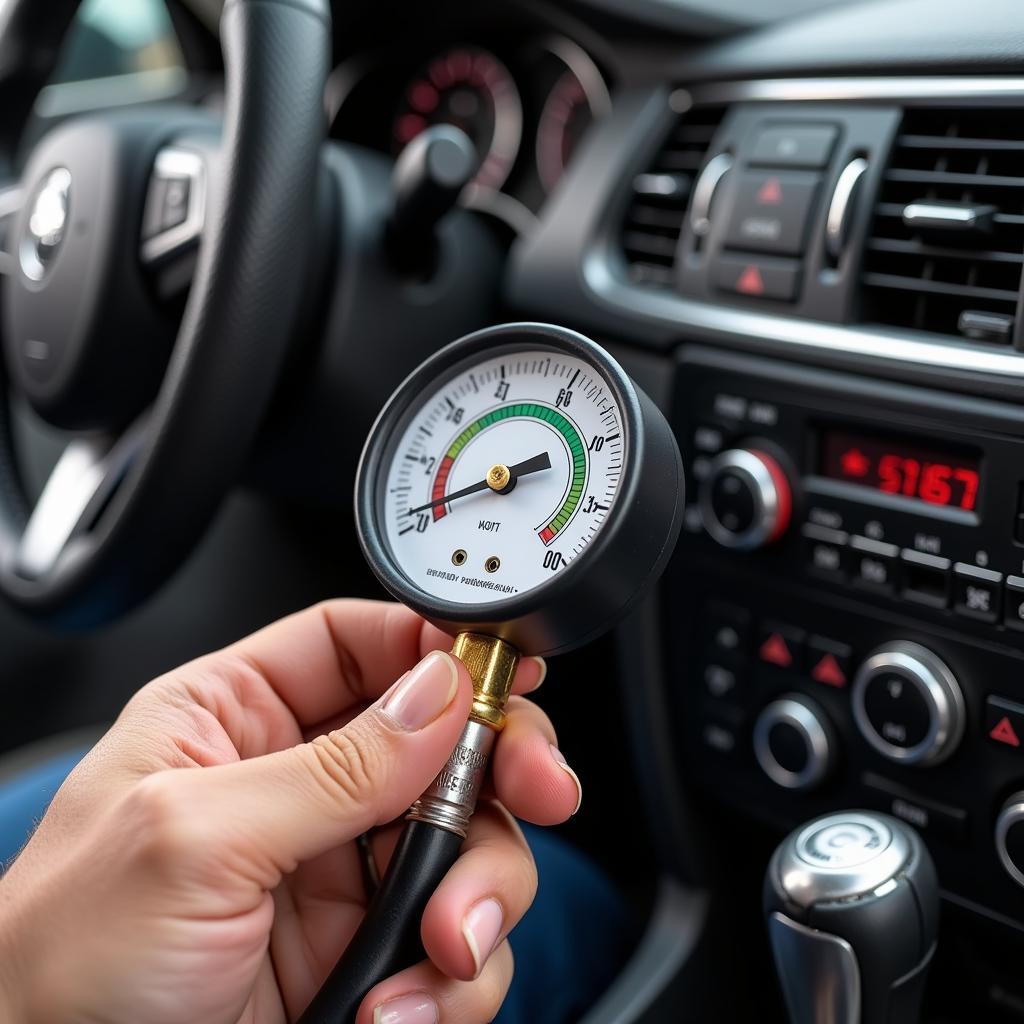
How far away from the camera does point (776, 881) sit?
35.2 inches

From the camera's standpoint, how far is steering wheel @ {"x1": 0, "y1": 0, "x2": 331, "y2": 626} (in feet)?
3.54

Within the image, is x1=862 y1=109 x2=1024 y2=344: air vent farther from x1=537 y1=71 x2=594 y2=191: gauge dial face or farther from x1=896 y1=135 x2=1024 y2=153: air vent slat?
x1=537 y1=71 x2=594 y2=191: gauge dial face

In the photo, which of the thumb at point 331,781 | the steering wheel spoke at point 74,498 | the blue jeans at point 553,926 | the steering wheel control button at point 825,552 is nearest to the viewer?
the thumb at point 331,781

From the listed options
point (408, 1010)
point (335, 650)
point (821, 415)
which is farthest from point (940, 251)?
point (408, 1010)

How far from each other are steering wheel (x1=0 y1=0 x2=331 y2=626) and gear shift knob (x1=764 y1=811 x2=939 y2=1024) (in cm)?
57

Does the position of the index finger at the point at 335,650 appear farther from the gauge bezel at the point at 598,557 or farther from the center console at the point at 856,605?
the center console at the point at 856,605

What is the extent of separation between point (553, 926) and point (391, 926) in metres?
0.52

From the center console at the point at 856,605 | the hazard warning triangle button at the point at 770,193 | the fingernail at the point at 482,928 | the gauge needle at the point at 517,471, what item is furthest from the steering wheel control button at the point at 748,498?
the fingernail at the point at 482,928

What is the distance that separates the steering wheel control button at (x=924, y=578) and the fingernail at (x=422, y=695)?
0.44 meters

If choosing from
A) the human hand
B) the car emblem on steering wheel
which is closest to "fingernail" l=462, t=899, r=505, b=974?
the human hand

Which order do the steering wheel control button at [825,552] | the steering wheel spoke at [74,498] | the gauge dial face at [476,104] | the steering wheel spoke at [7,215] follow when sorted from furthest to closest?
the gauge dial face at [476,104] < the steering wheel spoke at [7,215] < the steering wheel spoke at [74,498] < the steering wheel control button at [825,552]

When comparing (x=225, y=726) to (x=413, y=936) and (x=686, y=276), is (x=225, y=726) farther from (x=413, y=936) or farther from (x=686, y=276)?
(x=686, y=276)

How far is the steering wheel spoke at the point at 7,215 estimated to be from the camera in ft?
4.89

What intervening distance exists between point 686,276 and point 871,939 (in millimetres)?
645
